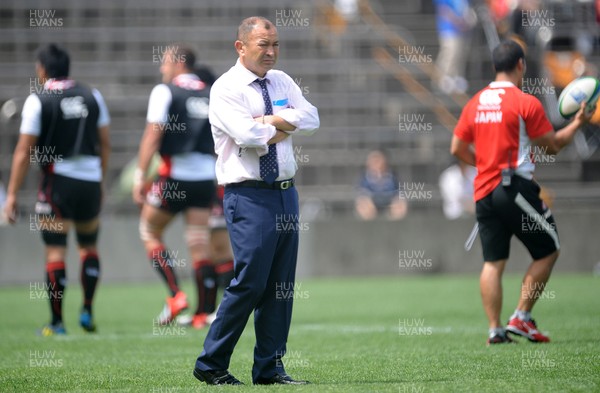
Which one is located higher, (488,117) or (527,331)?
(488,117)

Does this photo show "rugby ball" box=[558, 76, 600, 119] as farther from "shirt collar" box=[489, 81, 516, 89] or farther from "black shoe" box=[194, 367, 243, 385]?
"black shoe" box=[194, 367, 243, 385]

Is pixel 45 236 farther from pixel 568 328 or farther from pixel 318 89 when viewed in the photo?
pixel 318 89

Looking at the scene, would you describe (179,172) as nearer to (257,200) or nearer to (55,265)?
(55,265)

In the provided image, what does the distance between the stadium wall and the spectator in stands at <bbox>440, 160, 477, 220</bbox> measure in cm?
148

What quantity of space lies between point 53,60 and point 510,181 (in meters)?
4.57

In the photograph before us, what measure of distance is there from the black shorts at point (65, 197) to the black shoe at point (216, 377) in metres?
4.18

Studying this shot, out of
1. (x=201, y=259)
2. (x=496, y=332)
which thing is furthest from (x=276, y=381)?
(x=201, y=259)

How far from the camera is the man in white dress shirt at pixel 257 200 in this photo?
6.38 m

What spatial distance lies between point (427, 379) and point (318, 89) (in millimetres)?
16325

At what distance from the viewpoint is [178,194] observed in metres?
10.9

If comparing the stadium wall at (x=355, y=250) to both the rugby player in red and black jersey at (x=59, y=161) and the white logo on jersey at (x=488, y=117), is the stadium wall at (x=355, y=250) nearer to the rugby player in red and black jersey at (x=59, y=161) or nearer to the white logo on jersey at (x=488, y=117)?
the rugby player in red and black jersey at (x=59, y=161)

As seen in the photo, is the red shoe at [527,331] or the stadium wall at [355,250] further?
the stadium wall at [355,250]

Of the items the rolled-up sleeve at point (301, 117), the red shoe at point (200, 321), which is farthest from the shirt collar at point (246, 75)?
the red shoe at point (200, 321)

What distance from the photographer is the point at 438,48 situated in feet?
78.2
